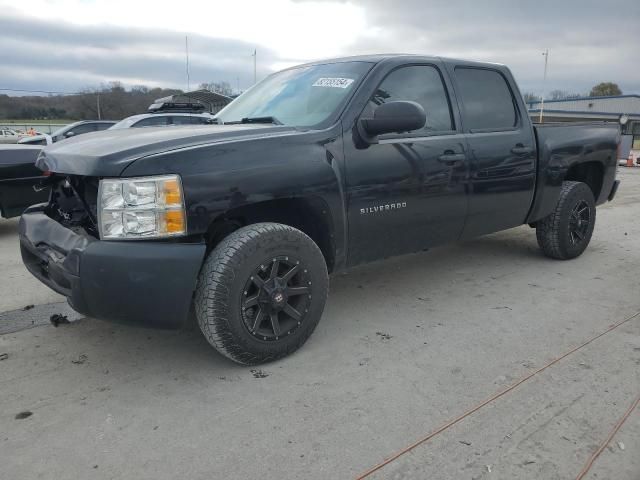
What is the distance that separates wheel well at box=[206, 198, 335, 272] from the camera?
9.73 ft

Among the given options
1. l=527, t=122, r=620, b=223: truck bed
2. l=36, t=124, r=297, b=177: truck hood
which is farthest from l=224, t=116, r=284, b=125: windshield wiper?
l=527, t=122, r=620, b=223: truck bed

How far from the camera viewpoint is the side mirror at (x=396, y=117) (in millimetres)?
3074

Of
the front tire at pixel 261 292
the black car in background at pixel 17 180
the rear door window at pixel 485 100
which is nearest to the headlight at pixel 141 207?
the front tire at pixel 261 292

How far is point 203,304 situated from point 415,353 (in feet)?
4.34

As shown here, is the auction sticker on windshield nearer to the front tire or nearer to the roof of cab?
the roof of cab

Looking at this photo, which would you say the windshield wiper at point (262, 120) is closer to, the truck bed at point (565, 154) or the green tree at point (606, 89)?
the truck bed at point (565, 154)

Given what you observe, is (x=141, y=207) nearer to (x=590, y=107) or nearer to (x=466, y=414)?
(x=466, y=414)

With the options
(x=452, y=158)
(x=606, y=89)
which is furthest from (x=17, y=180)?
(x=606, y=89)

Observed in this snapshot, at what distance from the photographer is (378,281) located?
14.8ft

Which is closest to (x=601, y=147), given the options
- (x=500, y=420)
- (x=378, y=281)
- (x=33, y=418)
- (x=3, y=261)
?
(x=378, y=281)

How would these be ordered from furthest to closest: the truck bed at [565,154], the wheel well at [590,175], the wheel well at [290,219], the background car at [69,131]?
the background car at [69,131] → the wheel well at [590,175] → the truck bed at [565,154] → the wheel well at [290,219]

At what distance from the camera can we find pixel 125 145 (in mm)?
2656

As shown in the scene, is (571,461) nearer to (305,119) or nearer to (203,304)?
(203,304)

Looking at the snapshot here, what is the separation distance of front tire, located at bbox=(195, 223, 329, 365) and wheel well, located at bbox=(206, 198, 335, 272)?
205 mm
